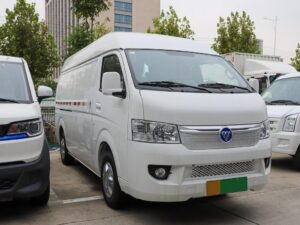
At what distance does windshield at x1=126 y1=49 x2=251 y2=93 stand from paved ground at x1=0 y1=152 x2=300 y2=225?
1522 mm

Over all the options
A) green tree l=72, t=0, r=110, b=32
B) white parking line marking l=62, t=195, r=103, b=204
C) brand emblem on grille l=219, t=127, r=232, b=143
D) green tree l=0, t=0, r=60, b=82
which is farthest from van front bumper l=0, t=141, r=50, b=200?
green tree l=0, t=0, r=60, b=82

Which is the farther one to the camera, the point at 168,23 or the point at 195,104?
the point at 168,23

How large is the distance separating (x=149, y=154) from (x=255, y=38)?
26962mm

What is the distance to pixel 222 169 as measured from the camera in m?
4.41

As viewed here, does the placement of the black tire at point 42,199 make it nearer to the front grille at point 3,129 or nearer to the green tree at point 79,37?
the front grille at point 3,129

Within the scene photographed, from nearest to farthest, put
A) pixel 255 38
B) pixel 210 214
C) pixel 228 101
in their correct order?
pixel 228 101 → pixel 210 214 → pixel 255 38

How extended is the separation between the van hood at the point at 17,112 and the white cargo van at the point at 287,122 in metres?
4.63

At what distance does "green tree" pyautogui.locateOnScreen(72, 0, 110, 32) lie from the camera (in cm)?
1593

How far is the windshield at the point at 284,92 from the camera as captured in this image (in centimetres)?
792

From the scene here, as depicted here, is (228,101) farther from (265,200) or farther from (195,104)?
(265,200)

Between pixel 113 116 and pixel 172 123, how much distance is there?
3.17 ft

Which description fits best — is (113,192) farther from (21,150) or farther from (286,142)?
(286,142)

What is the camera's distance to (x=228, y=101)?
4.58m

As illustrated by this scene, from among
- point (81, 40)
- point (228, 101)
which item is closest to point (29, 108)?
point (228, 101)
